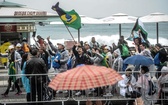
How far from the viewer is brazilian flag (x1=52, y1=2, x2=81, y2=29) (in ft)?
55.4

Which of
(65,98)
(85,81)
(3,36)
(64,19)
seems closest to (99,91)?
(65,98)

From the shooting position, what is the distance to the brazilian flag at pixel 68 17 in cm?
1688

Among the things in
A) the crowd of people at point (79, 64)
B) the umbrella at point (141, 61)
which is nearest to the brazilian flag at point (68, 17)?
the crowd of people at point (79, 64)

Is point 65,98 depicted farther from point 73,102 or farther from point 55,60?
point 55,60

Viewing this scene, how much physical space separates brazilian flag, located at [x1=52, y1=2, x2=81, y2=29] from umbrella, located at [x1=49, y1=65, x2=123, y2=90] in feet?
21.4

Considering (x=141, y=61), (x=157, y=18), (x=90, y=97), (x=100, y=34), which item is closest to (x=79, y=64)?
(x=90, y=97)

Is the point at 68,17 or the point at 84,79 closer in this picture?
the point at 84,79

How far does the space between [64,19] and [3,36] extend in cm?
1009

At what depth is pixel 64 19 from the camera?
56.2 ft

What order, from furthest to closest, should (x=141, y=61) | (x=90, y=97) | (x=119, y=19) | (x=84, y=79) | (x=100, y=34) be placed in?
1. (x=100, y=34)
2. (x=119, y=19)
3. (x=90, y=97)
4. (x=141, y=61)
5. (x=84, y=79)

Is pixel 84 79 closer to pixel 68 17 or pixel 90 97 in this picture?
pixel 90 97

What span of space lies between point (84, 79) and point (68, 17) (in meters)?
7.17

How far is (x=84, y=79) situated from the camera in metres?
10.2

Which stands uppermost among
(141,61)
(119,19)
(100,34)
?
(119,19)
